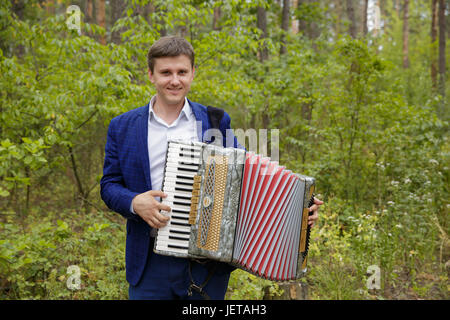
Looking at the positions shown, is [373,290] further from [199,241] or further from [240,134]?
[199,241]

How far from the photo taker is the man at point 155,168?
1854 millimetres

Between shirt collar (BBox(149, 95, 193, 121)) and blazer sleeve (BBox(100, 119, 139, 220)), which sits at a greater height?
shirt collar (BBox(149, 95, 193, 121))

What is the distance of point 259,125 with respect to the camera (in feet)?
24.8

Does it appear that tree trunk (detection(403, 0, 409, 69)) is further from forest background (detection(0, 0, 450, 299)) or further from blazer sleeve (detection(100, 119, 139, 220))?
blazer sleeve (detection(100, 119, 139, 220))

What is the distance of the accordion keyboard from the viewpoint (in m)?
1.75

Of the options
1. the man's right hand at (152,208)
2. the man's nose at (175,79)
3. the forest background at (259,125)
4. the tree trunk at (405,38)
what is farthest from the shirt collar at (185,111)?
the tree trunk at (405,38)

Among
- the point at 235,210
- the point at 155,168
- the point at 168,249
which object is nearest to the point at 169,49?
the point at 155,168

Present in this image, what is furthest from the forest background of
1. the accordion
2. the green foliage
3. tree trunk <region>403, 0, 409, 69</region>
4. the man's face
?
tree trunk <region>403, 0, 409, 69</region>

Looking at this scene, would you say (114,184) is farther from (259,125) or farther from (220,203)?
(259,125)

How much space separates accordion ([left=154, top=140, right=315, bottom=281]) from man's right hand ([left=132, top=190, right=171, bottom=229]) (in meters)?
0.04

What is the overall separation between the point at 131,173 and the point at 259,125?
5816 mm

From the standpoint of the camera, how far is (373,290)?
3824 mm

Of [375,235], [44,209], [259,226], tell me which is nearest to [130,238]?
[259,226]
